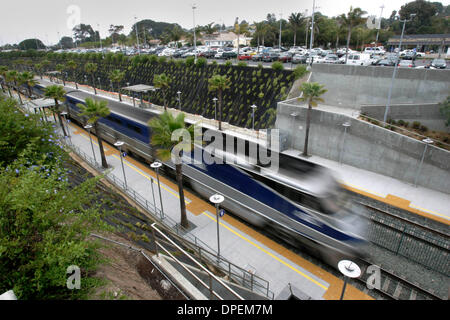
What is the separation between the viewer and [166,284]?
7199 mm

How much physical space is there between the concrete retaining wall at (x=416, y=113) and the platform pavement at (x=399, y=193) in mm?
5954

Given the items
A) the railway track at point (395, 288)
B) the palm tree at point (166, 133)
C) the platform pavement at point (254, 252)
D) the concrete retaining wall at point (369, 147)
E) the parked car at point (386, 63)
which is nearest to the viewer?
the railway track at point (395, 288)

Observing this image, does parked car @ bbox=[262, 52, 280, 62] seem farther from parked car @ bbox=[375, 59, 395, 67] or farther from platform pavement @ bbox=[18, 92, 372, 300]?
platform pavement @ bbox=[18, 92, 372, 300]

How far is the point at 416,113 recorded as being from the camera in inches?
904

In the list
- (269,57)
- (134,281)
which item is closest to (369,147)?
(134,281)

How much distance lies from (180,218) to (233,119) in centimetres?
1759

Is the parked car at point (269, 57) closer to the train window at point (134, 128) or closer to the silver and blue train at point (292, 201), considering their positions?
the train window at point (134, 128)

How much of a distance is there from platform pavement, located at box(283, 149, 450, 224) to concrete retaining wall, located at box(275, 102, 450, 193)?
60 cm

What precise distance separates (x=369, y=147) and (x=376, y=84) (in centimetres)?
715

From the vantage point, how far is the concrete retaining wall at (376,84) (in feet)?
73.6

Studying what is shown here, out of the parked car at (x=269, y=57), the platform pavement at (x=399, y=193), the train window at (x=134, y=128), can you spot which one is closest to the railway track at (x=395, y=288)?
the platform pavement at (x=399, y=193)

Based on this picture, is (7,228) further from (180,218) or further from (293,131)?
(293,131)
